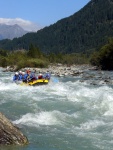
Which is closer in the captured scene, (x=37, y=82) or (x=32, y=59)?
(x=37, y=82)

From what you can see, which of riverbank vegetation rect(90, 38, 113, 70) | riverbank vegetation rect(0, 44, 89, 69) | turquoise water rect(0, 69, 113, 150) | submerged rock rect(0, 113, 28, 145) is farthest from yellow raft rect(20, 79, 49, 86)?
riverbank vegetation rect(90, 38, 113, 70)

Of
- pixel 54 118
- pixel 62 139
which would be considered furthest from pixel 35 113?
pixel 62 139

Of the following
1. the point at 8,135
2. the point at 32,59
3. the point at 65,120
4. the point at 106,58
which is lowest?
the point at 32,59

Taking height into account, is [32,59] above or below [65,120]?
below

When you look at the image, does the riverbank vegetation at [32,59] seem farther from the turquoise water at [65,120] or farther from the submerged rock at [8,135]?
the submerged rock at [8,135]

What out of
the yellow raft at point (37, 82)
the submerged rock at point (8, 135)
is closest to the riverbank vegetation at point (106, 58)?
the yellow raft at point (37, 82)

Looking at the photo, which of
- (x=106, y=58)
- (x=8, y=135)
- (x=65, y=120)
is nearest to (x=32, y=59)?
(x=106, y=58)

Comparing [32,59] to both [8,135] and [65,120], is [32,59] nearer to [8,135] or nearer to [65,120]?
[65,120]

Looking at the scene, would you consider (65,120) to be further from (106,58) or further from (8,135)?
(106,58)

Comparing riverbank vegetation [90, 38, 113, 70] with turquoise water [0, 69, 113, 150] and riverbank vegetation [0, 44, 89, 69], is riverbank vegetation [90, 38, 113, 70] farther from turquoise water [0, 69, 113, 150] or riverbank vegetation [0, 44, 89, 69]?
turquoise water [0, 69, 113, 150]

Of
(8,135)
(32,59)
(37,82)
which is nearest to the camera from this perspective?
(8,135)

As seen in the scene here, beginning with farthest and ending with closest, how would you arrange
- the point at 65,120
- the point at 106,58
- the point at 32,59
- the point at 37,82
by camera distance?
the point at 32,59, the point at 106,58, the point at 37,82, the point at 65,120

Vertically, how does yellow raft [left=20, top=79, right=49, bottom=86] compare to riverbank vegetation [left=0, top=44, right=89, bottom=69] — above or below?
above

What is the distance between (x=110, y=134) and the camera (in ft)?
45.8
